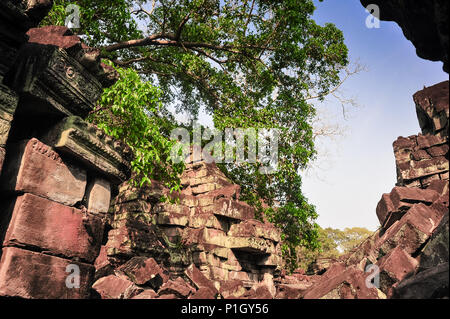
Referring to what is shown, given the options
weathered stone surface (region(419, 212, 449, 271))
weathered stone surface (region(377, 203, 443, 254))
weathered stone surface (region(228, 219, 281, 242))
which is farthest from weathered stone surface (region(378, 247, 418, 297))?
weathered stone surface (region(228, 219, 281, 242))

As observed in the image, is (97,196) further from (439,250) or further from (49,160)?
(439,250)

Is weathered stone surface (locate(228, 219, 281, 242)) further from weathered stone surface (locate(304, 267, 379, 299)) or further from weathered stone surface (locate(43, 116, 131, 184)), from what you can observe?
weathered stone surface (locate(43, 116, 131, 184))

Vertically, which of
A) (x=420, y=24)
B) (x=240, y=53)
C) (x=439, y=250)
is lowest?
(x=439, y=250)

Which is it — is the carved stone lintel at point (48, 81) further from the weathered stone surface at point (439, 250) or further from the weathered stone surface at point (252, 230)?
the weathered stone surface at point (252, 230)

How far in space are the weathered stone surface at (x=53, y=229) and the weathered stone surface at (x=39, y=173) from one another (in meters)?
0.09

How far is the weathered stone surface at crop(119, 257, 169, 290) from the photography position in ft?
18.9

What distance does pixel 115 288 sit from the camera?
476 centimetres

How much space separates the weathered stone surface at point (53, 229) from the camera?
7.80ft

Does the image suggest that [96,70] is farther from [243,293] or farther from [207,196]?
[207,196]

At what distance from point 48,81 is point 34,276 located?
1569 millimetres

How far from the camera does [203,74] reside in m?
10.8

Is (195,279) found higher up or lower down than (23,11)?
lower down

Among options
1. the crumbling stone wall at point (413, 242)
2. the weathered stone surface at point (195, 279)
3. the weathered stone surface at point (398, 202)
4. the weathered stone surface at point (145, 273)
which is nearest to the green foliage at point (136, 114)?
the weathered stone surface at point (145, 273)

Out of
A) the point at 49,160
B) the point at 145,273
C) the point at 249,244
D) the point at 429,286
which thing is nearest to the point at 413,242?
the point at 429,286
